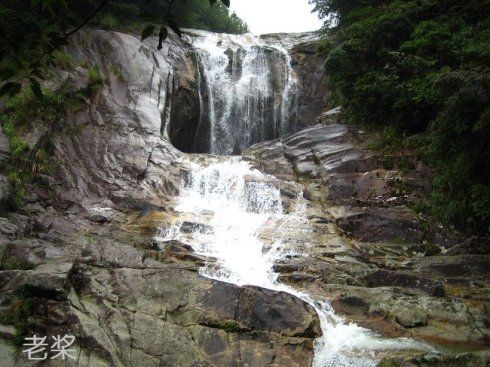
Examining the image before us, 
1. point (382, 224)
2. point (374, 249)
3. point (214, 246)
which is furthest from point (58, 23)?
point (382, 224)

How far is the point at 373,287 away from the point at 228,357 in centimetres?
344

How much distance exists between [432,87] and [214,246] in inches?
248

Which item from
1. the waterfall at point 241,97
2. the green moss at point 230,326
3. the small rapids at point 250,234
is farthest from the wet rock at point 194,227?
the waterfall at point 241,97

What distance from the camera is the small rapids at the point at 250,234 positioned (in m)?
6.55

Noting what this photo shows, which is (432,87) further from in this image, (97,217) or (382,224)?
(97,217)

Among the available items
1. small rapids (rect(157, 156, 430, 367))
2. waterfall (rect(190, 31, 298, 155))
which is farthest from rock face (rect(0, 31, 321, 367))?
waterfall (rect(190, 31, 298, 155))

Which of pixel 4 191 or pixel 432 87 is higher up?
pixel 432 87

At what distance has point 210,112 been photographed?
19.4 m

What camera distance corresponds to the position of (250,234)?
1083 centimetres

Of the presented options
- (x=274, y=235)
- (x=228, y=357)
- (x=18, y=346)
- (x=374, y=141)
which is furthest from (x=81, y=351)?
(x=374, y=141)

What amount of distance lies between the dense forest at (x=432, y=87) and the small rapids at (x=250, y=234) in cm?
339

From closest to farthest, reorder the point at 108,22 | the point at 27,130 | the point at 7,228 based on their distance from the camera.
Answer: the point at 7,228 < the point at 27,130 < the point at 108,22

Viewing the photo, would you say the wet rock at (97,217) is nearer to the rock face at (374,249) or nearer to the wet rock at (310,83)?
the rock face at (374,249)

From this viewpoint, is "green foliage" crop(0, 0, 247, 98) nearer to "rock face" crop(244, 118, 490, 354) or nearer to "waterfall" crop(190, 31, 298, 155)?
"waterfall" crop(190, 31, 298, 155)
